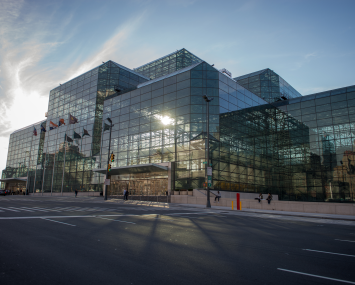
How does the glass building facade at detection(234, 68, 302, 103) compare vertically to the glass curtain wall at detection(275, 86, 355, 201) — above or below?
above

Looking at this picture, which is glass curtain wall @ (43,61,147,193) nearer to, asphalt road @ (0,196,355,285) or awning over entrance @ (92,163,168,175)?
awning over entrance @ (92,163,168,175)

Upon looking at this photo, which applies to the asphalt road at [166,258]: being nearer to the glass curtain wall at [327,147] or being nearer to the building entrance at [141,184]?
the building entrance at [141,184]

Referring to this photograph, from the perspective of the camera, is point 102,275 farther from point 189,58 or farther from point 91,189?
point 189,58

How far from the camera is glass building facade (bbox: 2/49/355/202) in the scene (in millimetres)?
39625

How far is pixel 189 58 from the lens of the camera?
199 feet

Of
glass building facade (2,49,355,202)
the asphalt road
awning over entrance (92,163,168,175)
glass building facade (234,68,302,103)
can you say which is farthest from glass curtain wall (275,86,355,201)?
the asphalt road

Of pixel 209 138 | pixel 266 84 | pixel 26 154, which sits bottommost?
pixel 209 138

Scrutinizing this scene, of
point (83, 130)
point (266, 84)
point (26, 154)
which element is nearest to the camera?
point (83, 130)

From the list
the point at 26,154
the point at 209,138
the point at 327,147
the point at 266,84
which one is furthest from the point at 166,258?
the point at 26,154

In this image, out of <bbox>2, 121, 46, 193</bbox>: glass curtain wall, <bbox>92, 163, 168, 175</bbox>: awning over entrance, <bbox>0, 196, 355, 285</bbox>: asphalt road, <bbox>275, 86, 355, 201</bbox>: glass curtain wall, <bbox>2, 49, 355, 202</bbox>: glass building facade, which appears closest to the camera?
<bbox>0, 196, 355, 285</bbox>: asphalt road

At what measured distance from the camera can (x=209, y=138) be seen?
128 feet

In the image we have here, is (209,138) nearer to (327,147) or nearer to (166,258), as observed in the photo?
(327,147)

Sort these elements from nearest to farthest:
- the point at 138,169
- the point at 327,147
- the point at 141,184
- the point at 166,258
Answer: the point at 166,258 → the point at 138,169 → the point at 141,184 → the point at 327,147

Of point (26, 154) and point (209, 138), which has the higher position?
point (26, 154)
